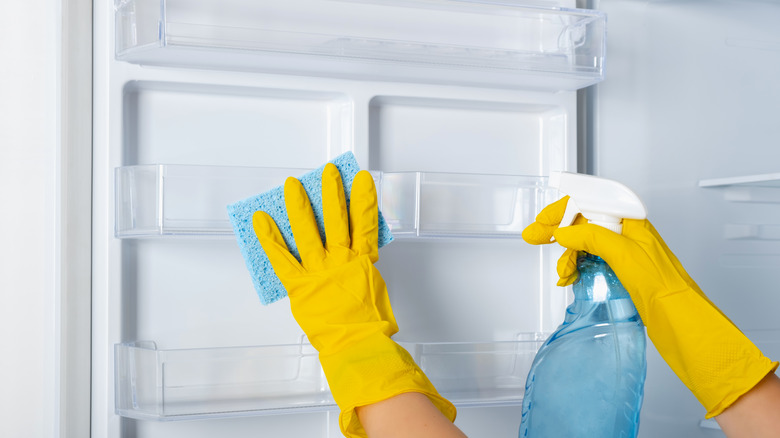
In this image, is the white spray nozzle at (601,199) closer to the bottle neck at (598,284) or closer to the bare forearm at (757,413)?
the bottle neck at (598,284)

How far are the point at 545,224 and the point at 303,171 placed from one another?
39cm

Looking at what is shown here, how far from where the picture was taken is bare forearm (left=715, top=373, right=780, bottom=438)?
2.94 feet

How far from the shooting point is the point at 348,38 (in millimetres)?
1068

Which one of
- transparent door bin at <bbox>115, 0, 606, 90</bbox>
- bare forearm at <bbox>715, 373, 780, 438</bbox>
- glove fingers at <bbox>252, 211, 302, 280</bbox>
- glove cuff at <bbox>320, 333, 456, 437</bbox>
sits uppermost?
transparent door bin at <bbox>115, 0, 606, 90</bbox>

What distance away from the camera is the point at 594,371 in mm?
902

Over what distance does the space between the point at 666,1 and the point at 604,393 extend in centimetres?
86

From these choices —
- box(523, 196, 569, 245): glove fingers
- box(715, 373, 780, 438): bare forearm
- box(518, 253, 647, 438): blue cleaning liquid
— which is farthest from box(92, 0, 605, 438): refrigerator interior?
box(715, 373, 780, 438): bare forearm

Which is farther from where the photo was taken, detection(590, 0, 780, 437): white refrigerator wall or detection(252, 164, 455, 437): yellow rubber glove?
detection(590, 0, 780, 437): white refrigerator wall

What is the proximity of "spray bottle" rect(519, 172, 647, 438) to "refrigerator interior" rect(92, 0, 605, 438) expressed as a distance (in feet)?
0.78

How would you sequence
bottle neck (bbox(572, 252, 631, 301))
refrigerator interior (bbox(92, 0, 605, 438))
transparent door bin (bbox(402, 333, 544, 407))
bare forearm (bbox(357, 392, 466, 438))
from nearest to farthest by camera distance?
bare forearm (bbox(357, 392, 466, 438)) → bottle neck (bbox(572, 252, 631, 301)) → refrigerator interior (bbox(92, 0, 605, 438)) → transparent door bin (bbox(402, 333, 544, 407))

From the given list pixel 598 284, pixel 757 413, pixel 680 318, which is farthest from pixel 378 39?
pixel 757 413

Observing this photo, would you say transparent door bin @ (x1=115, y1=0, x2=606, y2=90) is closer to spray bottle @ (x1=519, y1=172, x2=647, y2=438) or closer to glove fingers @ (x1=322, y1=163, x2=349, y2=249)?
glove fingers @ (x1=322, y1=163, x2=349, y2=249)

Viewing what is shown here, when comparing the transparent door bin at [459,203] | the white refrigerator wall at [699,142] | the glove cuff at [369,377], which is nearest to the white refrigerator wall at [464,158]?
the white refrigerator wall at [699,142]

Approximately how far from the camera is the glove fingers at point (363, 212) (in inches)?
39.9
